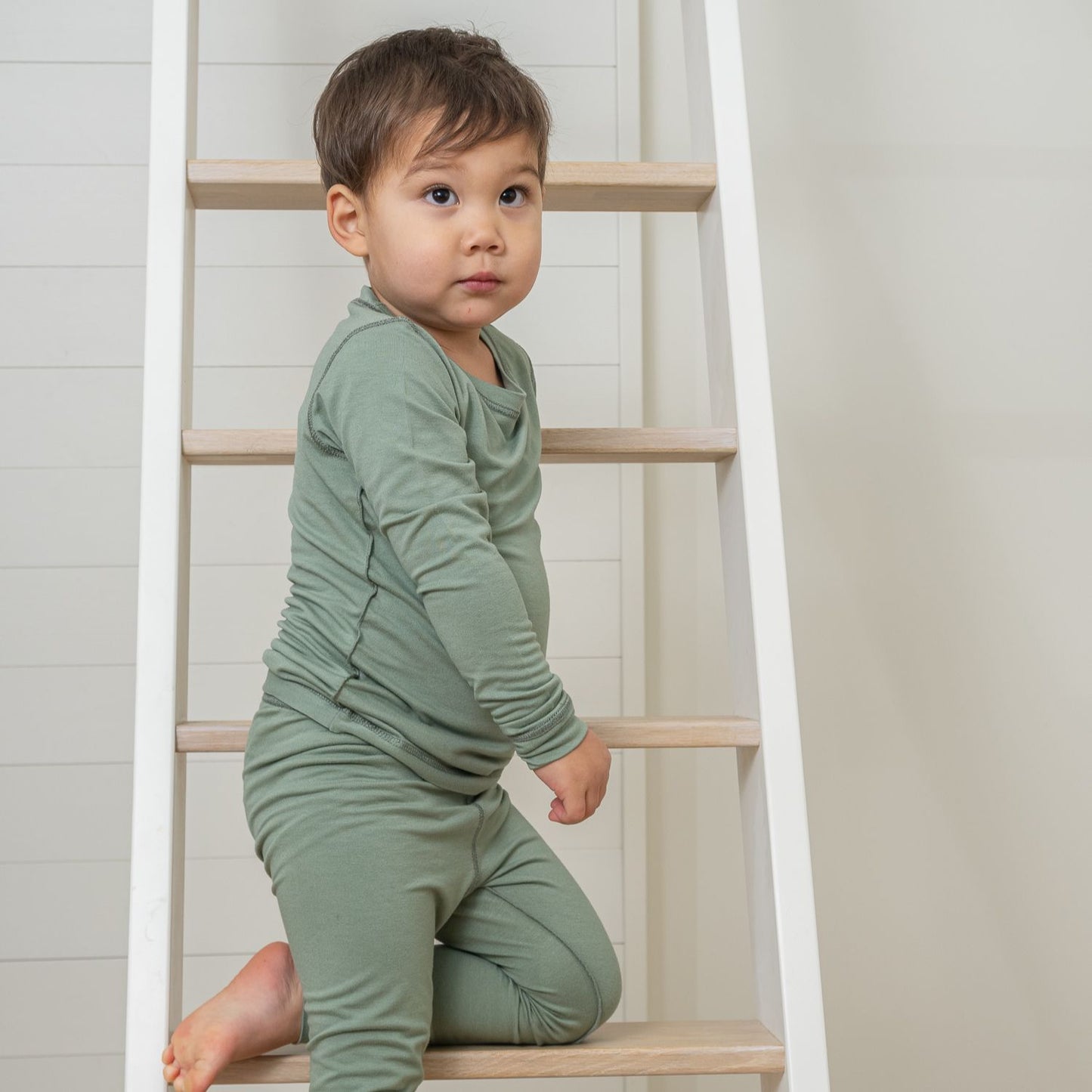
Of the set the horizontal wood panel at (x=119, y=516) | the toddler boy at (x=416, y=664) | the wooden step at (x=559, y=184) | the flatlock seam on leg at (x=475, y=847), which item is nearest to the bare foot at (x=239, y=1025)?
the toddler boy at (x=416, y=664)

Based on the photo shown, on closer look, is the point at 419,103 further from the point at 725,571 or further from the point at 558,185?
the point at 725,571

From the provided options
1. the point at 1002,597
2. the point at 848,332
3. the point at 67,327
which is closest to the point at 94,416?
the point at 67,327

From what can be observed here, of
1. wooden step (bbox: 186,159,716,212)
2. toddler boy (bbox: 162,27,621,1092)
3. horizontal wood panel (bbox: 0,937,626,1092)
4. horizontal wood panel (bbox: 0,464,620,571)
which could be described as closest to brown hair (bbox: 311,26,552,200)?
toddler boy (bbox: 162,27,621,1092)

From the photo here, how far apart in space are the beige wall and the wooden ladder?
35 cm

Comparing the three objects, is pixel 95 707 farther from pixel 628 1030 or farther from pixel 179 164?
pixel 628 1030

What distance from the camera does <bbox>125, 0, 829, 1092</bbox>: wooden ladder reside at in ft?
3.68

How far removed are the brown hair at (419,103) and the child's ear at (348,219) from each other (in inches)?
0.5

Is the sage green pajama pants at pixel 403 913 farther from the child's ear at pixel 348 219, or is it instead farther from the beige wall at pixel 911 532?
the beige wall at pixel 911 532

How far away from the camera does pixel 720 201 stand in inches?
54.1

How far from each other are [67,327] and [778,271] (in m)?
1.11

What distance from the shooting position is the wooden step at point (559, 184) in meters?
1.33

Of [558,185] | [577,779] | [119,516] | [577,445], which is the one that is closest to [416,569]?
[577,779]

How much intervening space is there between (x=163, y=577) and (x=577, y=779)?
0.46 meters

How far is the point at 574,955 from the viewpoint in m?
1.18
